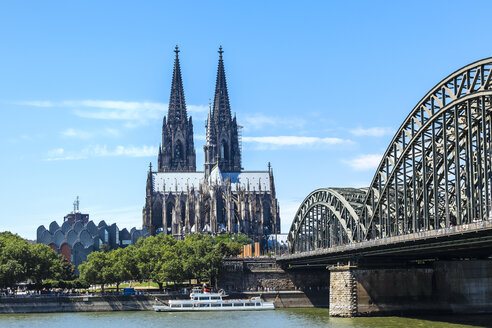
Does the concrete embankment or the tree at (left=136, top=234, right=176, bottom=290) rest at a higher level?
the tree at (left=136, top=234, right=176, bottom=290)

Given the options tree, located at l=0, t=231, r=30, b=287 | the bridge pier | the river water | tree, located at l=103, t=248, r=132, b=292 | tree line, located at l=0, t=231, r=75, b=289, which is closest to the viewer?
the river water

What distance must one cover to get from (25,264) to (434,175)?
6578 cm

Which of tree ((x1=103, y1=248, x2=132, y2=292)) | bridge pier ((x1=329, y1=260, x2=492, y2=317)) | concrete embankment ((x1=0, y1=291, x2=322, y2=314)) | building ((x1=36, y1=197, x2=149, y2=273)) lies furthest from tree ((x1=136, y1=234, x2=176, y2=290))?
bridge pier ((x1=329, y1=260, x2=492, y2=317))

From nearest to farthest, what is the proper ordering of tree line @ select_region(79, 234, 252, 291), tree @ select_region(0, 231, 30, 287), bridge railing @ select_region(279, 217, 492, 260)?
bridge railing @ select_region(279, 217, 492, 260) → tree @ select_region(0, 231, 30, 287) → tree line @ select_region(79, 234, 252, 291)

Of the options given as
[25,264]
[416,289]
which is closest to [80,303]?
[25,264]

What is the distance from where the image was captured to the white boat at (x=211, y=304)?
4158 inches

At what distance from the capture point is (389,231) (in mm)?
81188

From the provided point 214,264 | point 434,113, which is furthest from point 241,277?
point 434,113

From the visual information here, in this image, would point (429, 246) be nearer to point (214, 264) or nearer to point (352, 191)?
point (352, 191)

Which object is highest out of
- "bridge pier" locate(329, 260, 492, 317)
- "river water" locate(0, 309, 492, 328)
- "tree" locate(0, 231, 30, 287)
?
"tree" locate(0, 231, 30, 287)

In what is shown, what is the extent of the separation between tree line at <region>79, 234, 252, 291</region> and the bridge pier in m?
41.9

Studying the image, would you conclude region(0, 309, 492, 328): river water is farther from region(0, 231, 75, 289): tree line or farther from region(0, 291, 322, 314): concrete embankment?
region(0, 231, 75, 289): tree line

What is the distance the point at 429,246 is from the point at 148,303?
172 feet

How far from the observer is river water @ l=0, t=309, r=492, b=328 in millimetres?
75312
